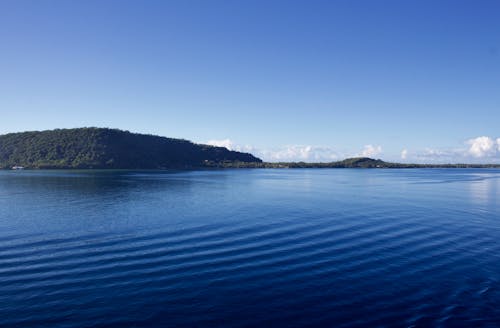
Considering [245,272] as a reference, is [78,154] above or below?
above

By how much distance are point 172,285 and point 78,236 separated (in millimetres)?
11583

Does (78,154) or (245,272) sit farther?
(78,154)

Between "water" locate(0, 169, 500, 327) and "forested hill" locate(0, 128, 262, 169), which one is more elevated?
"forested hill" locate(0, 128, 262, 169)

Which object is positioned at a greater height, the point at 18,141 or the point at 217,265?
the point at 18,141

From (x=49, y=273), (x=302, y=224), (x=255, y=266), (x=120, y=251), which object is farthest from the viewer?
(x=302, y=224)

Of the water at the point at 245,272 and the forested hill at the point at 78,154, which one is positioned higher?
the forested hill at the point at 78,154

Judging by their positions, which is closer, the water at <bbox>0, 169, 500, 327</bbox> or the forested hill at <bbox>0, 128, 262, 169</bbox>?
the water at <bbox>0, 169, 500, 327</bbox>

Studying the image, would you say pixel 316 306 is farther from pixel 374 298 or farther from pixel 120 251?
pixel 120 251

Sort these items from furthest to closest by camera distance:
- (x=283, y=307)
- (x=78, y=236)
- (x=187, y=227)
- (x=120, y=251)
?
1. (x=187, y=227)
2. (x=78, y=236)
3. (x=120, y=251)
4. (x=283, y=307)

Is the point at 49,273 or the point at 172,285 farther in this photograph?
the point at 49,273

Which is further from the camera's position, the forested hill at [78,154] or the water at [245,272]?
the forested hill at [78,154]

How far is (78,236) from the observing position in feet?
73.4

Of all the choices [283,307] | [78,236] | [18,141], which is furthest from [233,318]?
[18,141]

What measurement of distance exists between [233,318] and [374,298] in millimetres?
5646
